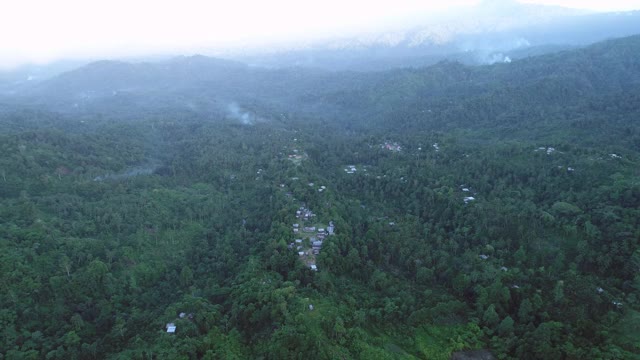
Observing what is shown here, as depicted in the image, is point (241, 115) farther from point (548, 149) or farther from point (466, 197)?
point (548, 149)

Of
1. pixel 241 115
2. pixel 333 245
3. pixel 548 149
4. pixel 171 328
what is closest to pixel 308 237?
pixel 333 245

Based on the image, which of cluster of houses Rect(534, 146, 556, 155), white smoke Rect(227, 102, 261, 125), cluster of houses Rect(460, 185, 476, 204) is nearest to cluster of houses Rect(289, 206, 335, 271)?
cluster of houses Rect(460, 185, 476, 204)

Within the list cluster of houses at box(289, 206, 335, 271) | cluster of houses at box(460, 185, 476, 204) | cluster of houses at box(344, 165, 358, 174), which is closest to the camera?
cluster of houses at box(289, 206, 335, 271)

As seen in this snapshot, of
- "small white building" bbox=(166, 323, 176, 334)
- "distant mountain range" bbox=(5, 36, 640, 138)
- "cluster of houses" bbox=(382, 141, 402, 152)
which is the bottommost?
"small white building" bbox=(166, 323, 176, 334)

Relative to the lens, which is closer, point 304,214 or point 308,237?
point 308,237

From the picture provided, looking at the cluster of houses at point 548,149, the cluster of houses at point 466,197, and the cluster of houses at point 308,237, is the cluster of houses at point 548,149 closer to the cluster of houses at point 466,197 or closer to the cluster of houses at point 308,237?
the cluster of houses at point 466,197

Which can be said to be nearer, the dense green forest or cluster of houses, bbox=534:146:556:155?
the dense green forest

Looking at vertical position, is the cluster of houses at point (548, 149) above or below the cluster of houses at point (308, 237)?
above

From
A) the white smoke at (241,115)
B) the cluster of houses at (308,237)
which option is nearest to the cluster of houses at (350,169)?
the cluster of houses at (308,237)

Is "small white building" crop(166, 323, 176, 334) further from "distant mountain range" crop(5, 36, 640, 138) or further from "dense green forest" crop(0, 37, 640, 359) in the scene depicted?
"distant mountain range" crop(5, 36, 640, 138)

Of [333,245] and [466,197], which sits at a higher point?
[466,197]
